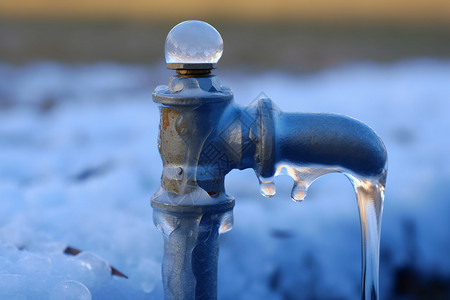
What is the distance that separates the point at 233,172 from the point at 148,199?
39 centimetres

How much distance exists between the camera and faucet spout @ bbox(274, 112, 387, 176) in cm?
93

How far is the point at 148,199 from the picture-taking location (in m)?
1.73

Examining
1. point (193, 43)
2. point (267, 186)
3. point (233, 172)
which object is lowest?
point (233, 172)

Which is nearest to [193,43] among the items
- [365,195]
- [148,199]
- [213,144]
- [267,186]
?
[213,144]

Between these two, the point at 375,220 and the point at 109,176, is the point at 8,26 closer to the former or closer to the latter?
the point at 109,176

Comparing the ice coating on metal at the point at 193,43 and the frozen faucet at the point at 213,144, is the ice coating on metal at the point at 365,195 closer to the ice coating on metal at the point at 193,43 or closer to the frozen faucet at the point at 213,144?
the frozen faucet at the point at 213,144

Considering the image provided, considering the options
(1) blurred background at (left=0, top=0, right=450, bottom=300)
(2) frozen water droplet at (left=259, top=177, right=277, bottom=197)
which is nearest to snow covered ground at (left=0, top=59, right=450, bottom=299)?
(1) blurred background at (left=0, top=0, right=450, bottom=300)

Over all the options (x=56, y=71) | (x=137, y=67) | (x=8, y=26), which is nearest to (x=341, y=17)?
(x=137, y=67)

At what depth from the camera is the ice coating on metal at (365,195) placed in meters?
0.97

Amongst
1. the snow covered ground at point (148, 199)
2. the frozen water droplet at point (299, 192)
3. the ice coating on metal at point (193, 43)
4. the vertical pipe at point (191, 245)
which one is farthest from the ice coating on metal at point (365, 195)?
the snow covered ground at point (148, 199)

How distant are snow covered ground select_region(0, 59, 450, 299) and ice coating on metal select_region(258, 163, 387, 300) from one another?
45 centimetres

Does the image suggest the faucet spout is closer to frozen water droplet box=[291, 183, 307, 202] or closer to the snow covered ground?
frozen water droplet box=[291, 183, 307, 202]

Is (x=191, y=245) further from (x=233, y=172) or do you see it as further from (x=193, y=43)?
(x=233, y=172)

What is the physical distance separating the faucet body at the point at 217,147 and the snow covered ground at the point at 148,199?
29cm
